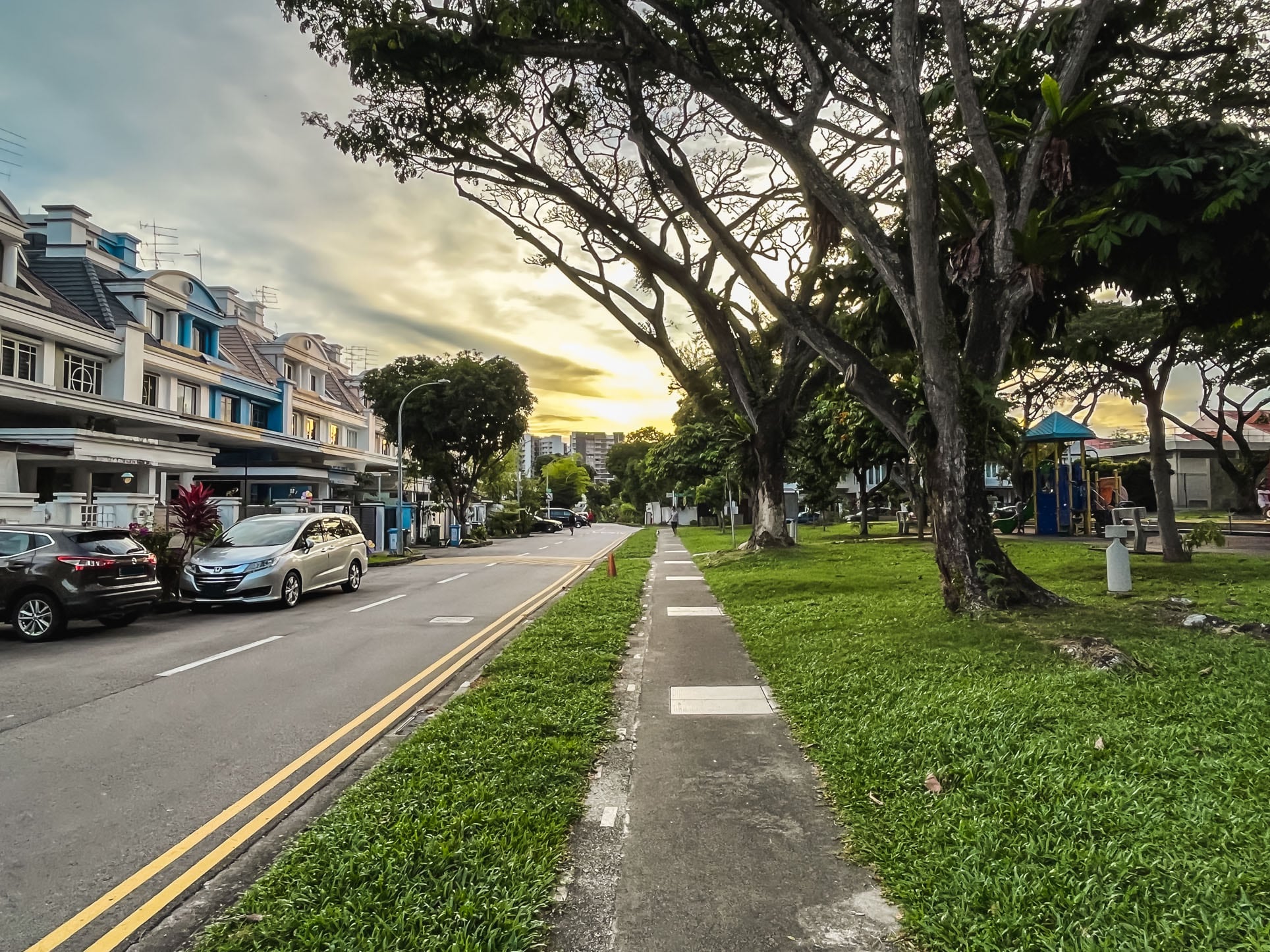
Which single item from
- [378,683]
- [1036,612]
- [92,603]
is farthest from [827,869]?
[92,603]

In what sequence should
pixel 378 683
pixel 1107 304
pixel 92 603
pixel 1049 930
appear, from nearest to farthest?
pixel 1049 930
pixel 378 683
pixel 92 603
pixel 1107 304

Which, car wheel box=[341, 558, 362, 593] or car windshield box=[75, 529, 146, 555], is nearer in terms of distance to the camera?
car windshield box=[75, 529, 146, 555]

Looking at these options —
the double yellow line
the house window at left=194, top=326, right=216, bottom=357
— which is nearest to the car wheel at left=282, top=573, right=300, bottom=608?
the double yellow line

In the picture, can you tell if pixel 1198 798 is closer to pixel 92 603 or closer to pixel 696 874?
pixel 696 874

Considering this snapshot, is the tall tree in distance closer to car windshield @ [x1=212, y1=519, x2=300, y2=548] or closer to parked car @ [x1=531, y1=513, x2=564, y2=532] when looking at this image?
car windshield @ [x1=212, y1=519, x2=300, y2=548]

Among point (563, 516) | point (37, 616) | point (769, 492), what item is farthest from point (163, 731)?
Answer: point (563, 516)

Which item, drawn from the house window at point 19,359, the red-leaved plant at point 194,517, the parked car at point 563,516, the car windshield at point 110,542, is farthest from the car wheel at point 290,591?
the parked car at point 563,516

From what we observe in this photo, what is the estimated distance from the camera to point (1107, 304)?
24.3 meters

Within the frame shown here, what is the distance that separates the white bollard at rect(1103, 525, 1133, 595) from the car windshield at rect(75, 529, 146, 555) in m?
14.4

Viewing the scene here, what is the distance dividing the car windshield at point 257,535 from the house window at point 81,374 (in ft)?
37.8

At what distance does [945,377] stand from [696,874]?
25.4 ft

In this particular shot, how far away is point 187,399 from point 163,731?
27.5 m

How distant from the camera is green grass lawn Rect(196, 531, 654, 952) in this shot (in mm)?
3176

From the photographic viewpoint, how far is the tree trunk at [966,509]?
9.80 m
